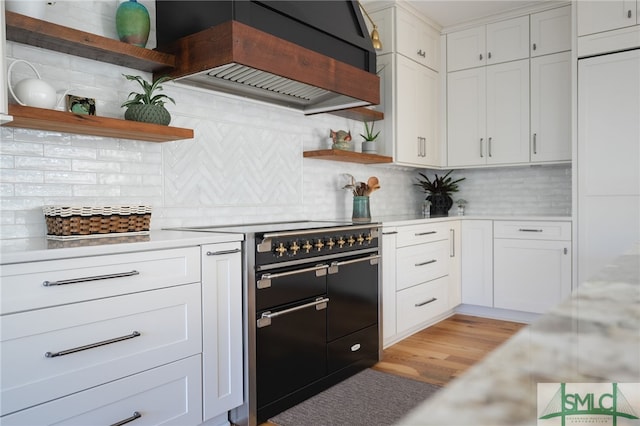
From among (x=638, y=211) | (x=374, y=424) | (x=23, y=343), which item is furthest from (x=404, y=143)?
(x=23, y=343)

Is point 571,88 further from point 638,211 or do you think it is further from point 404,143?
point 404,143

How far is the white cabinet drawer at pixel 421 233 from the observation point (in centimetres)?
358

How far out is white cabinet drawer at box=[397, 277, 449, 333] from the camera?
3.58 metres

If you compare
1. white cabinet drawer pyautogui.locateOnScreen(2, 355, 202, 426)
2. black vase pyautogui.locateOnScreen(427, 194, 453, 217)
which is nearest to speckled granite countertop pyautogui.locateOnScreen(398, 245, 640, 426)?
white cabinet drawer pyautogui.locateOnScreen(2, 355, 202, 426)

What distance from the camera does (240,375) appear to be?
2277 mm

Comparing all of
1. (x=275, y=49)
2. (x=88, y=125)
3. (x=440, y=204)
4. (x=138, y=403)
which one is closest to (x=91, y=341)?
(x=138, y=403)

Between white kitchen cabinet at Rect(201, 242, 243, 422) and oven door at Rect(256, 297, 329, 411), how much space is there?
112 millimetres

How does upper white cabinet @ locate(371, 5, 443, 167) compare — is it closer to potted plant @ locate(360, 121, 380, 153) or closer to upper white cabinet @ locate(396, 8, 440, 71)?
upper white cabinet @ locate(396, 8, 440, 71)

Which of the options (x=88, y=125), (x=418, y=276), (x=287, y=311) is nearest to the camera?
(x=88, y=125)

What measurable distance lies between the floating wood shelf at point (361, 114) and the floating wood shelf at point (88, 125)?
163 centimetres

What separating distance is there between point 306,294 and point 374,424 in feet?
2.38

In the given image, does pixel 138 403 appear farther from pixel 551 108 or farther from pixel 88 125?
pixel 551 108

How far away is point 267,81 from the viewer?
2.82m

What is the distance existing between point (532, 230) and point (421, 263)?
40.0 inches
